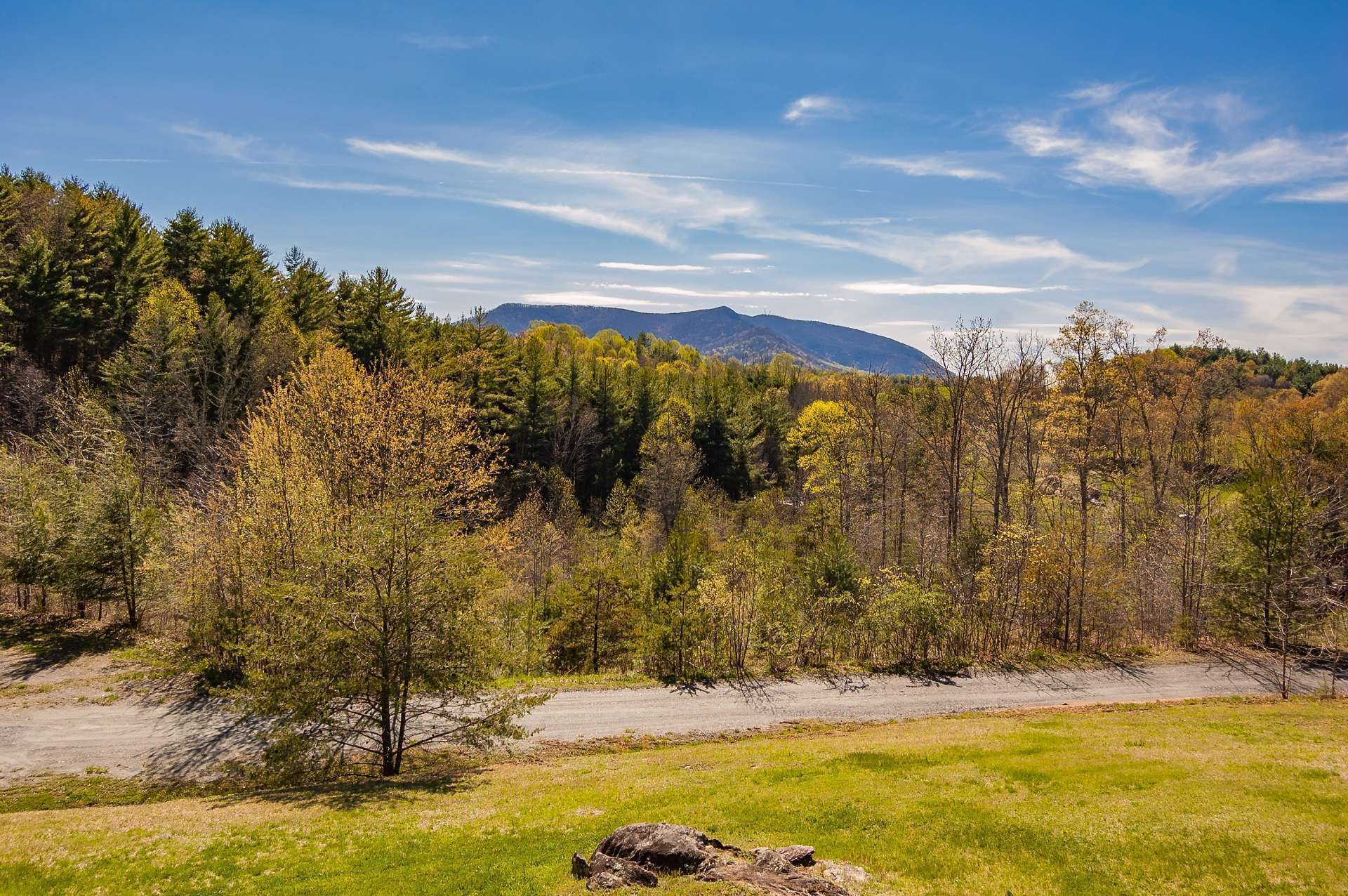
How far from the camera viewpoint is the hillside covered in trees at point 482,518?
17.7 metres

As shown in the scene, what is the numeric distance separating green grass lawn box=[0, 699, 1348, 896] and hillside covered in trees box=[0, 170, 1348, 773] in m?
3.20

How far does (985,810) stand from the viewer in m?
13.1

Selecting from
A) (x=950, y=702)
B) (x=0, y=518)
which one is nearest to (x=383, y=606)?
(x=950, y=702)

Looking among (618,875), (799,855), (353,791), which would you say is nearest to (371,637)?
(353,791)

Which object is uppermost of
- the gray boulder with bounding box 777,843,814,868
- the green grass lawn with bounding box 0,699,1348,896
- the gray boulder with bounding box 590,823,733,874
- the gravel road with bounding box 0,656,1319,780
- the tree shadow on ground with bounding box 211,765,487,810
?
the gray boulder with bounding box 590,823,733,874

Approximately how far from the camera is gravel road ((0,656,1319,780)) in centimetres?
1823

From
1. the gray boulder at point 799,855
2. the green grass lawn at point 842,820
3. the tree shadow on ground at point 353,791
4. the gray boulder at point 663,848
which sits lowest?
the tree shadow on ground at point 353,791

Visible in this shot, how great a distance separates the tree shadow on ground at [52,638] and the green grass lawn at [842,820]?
46.2 ft

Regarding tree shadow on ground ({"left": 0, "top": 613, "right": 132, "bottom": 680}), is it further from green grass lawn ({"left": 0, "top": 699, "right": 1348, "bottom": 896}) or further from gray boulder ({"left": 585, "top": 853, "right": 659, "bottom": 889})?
gray boulder ({"left": 585, "top": 853, "right": 659, "bottom": 889})

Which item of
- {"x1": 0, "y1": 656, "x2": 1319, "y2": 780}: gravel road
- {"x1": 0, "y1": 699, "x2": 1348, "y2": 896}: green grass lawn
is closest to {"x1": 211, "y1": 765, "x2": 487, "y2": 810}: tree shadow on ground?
{"x1": 0, "y1": 699, "x2": 1348, "y2": 896}: green grass lawn

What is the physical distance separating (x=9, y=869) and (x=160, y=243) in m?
57.2

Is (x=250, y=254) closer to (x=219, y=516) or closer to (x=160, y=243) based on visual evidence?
(x=160, y=243)

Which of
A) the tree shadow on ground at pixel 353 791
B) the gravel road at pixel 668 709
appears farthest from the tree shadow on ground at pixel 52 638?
the tree shadow on ground at pixel 353 791

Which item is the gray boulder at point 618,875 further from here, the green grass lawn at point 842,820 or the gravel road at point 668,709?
the gravel road at point 668,709
